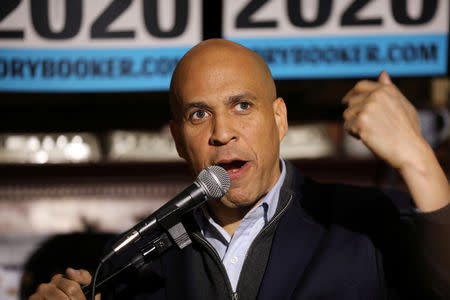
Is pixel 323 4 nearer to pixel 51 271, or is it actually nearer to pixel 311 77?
pixel 311 77

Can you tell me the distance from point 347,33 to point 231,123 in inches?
42.5

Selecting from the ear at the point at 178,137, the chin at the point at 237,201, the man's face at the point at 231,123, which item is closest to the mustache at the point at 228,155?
the man's face at the point at 231,123

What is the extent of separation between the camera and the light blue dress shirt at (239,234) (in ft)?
5.06

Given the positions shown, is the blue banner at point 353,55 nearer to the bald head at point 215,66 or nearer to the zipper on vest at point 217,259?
Answer: the bald head at point 215,66

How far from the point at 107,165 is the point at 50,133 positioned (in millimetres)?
400

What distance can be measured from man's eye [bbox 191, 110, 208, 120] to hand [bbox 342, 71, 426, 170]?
52cm

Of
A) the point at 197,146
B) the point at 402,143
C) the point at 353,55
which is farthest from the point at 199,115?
the point at 353,55

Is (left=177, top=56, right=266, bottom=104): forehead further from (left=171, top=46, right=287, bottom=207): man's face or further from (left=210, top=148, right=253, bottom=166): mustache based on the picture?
(left=210, top=148, right=253, bottom=166): mustache

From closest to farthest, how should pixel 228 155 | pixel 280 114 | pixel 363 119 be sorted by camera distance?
pixel 363 119 < pixel 228 155 < pixel 280 114

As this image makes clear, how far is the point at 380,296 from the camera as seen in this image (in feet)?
4.78

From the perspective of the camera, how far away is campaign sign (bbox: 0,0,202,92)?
7.30 ft

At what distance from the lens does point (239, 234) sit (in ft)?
5.21

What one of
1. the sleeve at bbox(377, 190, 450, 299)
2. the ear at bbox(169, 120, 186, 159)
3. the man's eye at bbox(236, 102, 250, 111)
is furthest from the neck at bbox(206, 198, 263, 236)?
the sleeve at bbox(377, 190, 450, 299)

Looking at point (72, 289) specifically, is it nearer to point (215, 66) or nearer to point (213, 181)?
point (213, 181)
